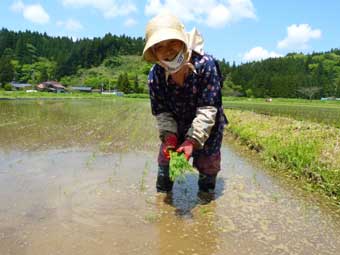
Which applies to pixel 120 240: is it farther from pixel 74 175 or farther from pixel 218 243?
pixel 74 175

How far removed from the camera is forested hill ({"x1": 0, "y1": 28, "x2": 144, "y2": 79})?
110m

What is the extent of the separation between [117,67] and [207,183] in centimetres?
11939

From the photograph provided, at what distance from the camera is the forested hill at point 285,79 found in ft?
266

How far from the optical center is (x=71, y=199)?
3402mm

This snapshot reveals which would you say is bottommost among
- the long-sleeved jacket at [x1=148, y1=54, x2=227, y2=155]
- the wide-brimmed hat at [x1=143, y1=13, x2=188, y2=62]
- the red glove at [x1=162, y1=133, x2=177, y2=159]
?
the red glove at [x1=162, y1=133, x2=177, y2=159]

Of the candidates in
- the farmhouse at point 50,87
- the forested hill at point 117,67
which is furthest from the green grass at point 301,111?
the farmhouse at point 50,87

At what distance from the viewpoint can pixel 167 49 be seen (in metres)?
2.86

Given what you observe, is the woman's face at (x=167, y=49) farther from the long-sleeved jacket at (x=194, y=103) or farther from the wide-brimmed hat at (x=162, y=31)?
the long-sleeved jacket at (x=194, y=103)

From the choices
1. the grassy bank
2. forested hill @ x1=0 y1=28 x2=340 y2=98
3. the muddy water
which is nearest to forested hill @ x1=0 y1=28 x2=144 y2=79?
forested hill @ x1=0 y1=28 x2=340 y2=98

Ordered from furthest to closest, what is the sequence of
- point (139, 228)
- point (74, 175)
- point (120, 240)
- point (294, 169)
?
point (294, 169) → point (74, 175) → point (139, 228) → point (120, 240)

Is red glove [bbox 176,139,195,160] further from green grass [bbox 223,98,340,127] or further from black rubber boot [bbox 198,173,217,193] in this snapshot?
green grass [bbox 223,98,340,127]

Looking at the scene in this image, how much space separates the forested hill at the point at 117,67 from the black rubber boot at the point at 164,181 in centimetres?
7226

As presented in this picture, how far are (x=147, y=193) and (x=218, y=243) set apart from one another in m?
1.27

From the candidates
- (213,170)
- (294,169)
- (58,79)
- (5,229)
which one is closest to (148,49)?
(213,170)
